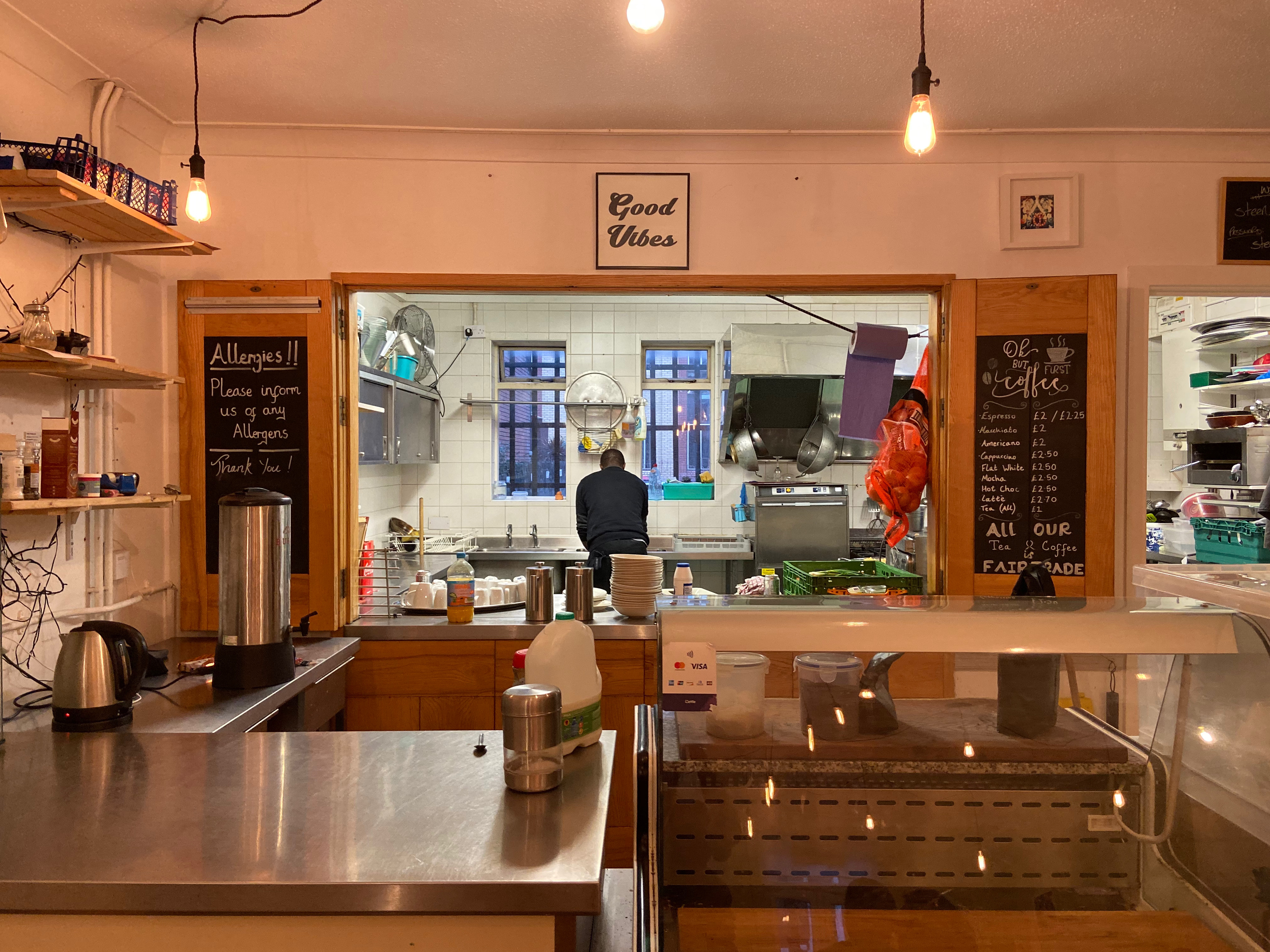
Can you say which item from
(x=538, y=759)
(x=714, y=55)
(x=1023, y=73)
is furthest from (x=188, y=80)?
(x=1023, y=73)

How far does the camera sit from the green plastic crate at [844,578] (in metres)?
3.26

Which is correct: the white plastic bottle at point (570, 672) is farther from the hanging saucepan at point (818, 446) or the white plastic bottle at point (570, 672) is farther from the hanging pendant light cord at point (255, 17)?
the hanging saucepan at point (818, 446)

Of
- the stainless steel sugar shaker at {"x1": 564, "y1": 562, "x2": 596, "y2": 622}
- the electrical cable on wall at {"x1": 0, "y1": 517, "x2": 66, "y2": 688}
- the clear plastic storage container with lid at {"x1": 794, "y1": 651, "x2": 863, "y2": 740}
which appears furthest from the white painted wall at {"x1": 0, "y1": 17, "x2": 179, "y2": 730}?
the clear plastic storage container with lid at {"x1": 794, "y1": 651, "x2": 863, "y2": 740}

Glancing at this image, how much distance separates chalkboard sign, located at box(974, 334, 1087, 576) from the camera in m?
3.19

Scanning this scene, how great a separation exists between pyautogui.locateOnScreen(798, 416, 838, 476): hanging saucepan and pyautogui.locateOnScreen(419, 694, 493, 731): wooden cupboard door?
3.99 metres

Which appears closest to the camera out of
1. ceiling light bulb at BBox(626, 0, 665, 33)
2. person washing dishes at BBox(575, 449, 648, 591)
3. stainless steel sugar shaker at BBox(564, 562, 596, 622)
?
ceiling light bulb at BBox(626, 0, 665, 33)

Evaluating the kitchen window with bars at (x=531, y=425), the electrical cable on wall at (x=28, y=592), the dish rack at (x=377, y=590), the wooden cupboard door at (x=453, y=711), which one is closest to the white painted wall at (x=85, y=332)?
the electrical cable on wall at (x=28, y=592)

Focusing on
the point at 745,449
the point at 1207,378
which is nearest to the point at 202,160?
the point at 745,449

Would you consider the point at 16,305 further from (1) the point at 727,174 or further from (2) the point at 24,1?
(1) the point at 727,174

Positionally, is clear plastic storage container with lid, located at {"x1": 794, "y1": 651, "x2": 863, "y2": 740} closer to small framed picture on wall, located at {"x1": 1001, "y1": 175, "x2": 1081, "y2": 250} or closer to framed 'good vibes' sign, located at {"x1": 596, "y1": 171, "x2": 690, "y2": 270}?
framed 'good vibes' sign, located at {"x1": 596, "y1": 171, "x2": 690, "y2": 270}

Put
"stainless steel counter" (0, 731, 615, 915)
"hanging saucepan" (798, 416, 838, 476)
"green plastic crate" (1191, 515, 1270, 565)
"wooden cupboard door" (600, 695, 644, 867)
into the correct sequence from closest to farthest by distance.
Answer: "stainless steel counter" (0, 731, 615, 915), "wooden cupboard door" (600, 695, 644, 867), "green plastic crate" (1191, 515, 1270, 565), "hanging saucepan" (798, 416, 838, 476)

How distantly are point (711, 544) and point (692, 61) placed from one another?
4451 millimetres

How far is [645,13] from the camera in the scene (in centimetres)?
174

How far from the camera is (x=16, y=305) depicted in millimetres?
2498
